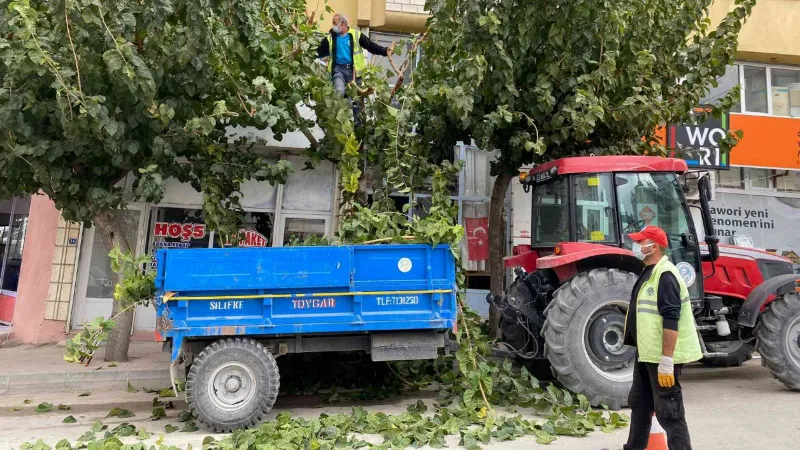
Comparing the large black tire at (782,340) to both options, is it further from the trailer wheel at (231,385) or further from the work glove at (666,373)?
the trailer wheel at (231,385)

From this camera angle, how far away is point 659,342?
382 centimetres

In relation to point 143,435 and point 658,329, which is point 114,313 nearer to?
point 143,435

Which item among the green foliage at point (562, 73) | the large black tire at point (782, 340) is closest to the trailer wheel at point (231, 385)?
the green foliage at point (562, 73)

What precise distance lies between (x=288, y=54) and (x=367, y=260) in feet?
10.7

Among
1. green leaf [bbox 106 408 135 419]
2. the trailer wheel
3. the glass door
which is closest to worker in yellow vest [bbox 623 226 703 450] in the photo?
the trailer wheel

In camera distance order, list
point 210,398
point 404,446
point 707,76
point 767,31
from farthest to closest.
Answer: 1. point 767,31
2. point 707,76
3. point 210,398
4. point 404,446

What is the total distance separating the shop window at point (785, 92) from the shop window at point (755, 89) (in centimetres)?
21

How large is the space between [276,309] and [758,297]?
535 cm

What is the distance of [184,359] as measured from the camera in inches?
209

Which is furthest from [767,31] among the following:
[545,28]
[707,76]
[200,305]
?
[200,305]

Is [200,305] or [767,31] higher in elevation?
[767,31]

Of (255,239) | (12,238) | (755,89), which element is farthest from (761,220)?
(12,238)

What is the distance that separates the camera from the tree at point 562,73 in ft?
22.7

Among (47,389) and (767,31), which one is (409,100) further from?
(767,31)
